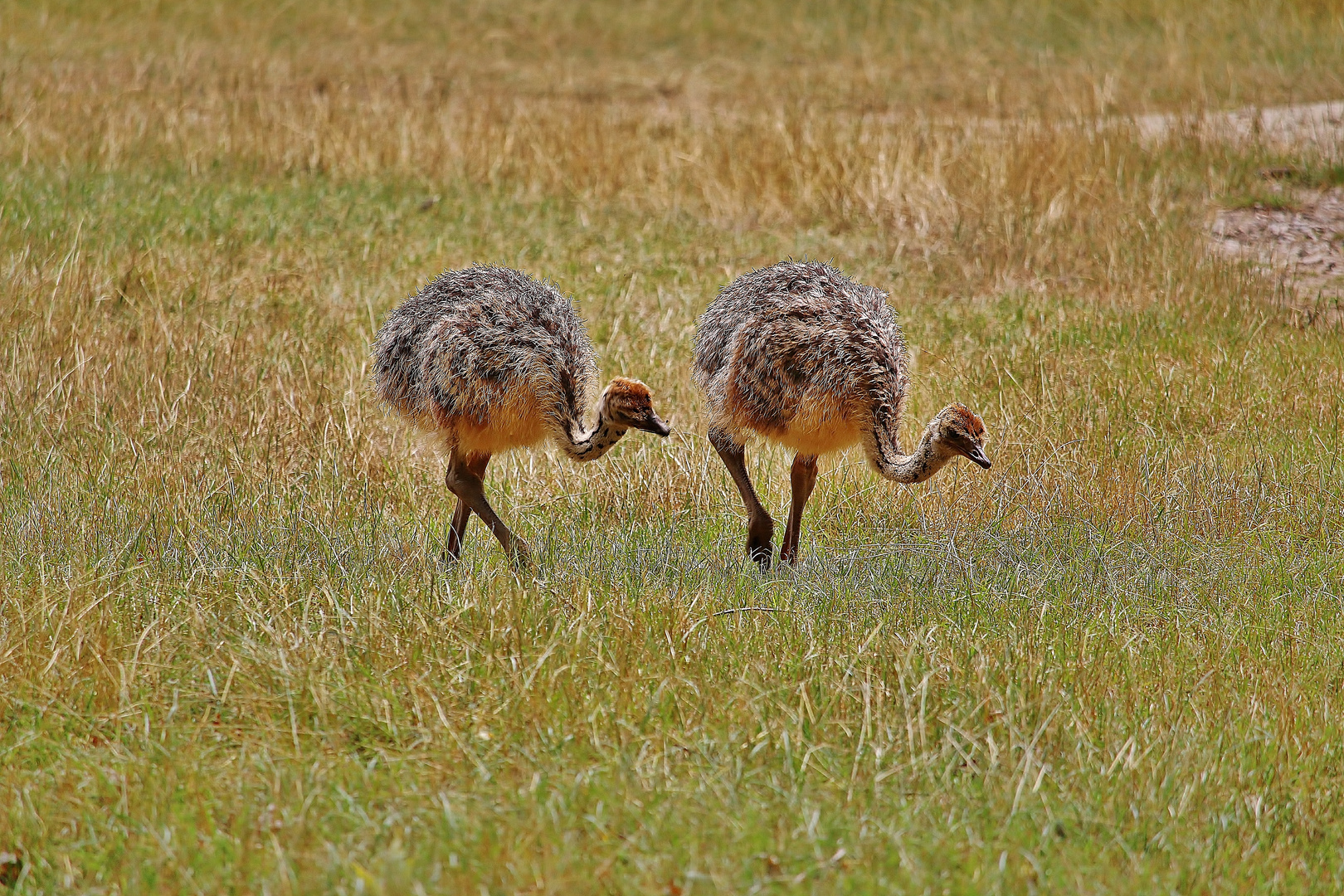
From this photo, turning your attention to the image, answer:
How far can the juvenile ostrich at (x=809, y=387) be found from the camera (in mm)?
5902

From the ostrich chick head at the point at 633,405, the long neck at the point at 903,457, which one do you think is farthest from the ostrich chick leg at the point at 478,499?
the long neck at the point at 903,457

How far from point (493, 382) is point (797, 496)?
1471mm

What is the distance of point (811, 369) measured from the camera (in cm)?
593

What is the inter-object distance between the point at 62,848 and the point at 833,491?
4202 mm

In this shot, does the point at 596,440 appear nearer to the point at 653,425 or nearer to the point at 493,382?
the point at 653,425

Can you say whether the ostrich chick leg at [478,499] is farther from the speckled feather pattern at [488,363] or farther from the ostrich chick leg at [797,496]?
the ostrich chick leg at [797,496]

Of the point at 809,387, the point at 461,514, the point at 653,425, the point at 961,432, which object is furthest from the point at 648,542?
the point at 961,432

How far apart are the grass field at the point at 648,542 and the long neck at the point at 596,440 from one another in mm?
393

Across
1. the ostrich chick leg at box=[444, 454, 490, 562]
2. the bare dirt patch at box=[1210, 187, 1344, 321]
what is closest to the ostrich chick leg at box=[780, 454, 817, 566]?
the ostrich chick leg at box=[444, 454, 490, 562]

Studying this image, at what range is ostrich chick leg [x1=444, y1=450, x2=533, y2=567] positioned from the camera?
580 cm

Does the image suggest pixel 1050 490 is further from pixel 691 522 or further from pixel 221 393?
pixel 221 393

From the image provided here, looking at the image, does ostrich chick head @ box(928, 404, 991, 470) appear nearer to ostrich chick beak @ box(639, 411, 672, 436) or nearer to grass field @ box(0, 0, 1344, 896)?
grass field @ box(0, 0, 1344, 896)

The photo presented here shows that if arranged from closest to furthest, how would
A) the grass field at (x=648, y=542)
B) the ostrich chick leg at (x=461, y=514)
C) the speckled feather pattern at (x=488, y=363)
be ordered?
the grass field at (x=648, y=542), the speckled feather pattern at (x=488, y=363), the ostrich chick leg at (x=461, y=514)

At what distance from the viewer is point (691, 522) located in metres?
6.73
